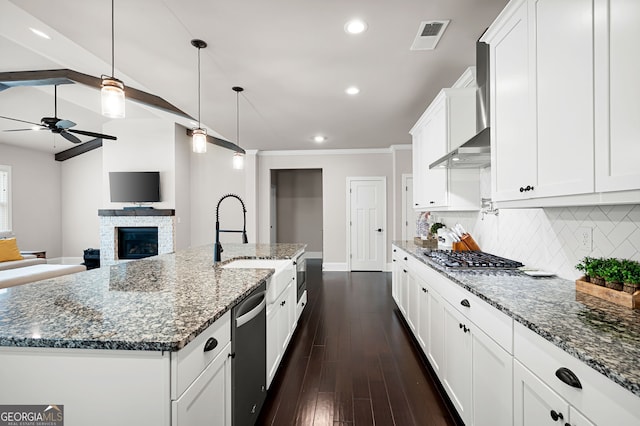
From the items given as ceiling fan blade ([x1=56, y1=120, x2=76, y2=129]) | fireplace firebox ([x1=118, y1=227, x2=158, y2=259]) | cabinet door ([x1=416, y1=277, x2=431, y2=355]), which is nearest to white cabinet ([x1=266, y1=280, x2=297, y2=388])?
cabinet door ([x1=416, y1=277, x2=431, y2=355])

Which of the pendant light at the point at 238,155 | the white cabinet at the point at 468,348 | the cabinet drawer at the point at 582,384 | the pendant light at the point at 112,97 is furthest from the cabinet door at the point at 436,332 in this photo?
the pendant light at the point at 238,155

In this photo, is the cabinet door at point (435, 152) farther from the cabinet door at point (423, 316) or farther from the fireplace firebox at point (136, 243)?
the fireplace firebox at point (136, 243)

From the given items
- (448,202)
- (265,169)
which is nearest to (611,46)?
(448,202)

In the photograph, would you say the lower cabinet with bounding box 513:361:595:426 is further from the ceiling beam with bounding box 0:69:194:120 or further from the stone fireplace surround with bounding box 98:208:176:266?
the stone fireplace surround with bounding box 98:208:176:266

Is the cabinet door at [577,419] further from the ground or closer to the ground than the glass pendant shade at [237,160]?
closer to the ground

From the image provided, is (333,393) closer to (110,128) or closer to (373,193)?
(373,193)

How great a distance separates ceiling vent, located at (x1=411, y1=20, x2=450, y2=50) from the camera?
214 centimetres

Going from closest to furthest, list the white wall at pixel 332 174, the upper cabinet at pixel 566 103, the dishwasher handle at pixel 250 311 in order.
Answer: the upper cabinet at pixel 566 103
the dishwasher handle at pixel 250 311
the white wall at pixel 332 174

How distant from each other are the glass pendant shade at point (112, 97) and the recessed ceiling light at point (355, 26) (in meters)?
1.60

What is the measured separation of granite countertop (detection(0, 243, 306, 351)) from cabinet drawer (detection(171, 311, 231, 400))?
2.0 inches

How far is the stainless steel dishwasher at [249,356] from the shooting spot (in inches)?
53.7

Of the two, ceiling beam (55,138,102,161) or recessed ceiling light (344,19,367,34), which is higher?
ceiling beam (55,138,102,161)

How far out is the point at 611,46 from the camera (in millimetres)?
1003

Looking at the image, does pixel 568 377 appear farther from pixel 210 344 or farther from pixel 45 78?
pixel 45 78
